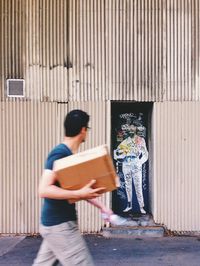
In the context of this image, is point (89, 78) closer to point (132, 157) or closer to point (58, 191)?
point (132, 157)

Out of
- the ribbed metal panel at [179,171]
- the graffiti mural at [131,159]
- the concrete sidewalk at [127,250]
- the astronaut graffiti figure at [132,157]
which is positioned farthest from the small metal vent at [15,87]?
the concrete sidewalk at [127,250]

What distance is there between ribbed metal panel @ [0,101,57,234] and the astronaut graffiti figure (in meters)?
Result: 1.32

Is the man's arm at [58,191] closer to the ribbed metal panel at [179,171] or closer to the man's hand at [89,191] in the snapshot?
the man's hand at [89,191]

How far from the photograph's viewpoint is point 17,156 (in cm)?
900

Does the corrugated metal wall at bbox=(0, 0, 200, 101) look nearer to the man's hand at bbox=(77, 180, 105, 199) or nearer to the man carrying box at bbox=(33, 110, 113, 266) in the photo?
the man carrying box at bbox=(33, 110, 113, 266)

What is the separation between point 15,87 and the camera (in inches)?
355

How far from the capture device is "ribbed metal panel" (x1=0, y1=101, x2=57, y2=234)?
8.98 metres

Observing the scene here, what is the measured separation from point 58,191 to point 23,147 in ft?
16.6

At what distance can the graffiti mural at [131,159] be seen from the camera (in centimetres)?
944

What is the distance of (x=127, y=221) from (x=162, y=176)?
101cm

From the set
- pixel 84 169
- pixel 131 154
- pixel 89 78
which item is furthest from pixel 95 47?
pixel 84 169

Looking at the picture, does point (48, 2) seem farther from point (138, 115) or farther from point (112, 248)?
point (112, 248)

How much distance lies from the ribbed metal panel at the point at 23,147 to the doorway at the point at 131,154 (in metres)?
1.24

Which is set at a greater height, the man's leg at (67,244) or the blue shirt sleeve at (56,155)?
the blue shirt sleeve at (56,155)
